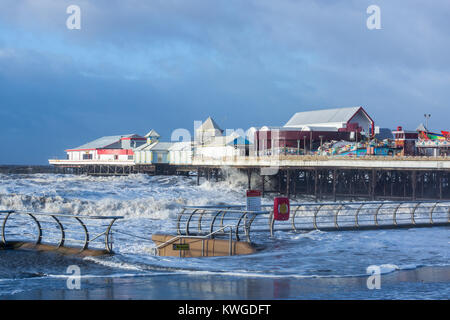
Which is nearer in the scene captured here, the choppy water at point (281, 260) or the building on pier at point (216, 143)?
the choppy water at point (281, 260)

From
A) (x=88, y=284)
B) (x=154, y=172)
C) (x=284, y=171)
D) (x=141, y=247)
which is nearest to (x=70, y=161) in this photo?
(x=154, y=172)

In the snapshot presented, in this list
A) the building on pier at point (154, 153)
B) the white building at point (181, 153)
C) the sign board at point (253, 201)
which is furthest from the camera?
the building on pier at point (154, 153)

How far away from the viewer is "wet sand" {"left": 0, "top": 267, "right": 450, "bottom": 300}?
8.62 metres

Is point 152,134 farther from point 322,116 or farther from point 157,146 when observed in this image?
point 322,116

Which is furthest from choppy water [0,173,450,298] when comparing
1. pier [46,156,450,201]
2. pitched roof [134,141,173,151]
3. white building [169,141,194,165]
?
pitched roof [134,141,173,151]

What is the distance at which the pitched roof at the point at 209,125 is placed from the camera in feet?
287

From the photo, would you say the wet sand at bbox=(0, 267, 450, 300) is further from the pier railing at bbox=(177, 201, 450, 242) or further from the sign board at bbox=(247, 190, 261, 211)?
the sign board at bbox=(247, 190, 261, 211)

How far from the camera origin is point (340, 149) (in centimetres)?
5844

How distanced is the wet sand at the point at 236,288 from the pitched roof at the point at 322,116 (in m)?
62.0

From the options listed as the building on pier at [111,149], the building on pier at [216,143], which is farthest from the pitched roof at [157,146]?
the building on pier at [111,149]

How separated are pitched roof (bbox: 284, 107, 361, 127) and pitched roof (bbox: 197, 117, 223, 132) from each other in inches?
545

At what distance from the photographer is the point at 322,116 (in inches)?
2958

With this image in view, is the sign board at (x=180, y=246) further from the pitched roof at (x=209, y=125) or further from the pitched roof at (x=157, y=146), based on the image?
the pitched roof at (x=157, y=146)
